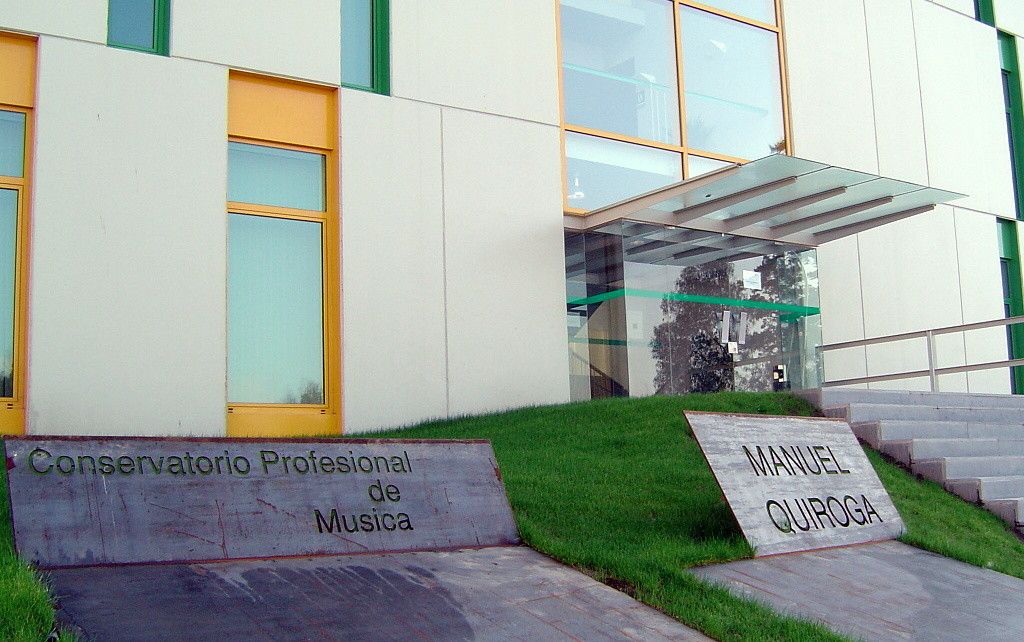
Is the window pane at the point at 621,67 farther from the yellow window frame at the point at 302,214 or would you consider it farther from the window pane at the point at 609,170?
the yellow window frame at the point at 302,214

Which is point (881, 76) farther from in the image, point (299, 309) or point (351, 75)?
point (299, 309)

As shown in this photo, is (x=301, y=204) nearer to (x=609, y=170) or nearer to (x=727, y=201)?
(x=609, y=170)

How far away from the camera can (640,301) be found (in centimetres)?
1446

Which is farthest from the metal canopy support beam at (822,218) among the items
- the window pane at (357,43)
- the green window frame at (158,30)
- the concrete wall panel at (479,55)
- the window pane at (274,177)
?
the green window frame at (158,30)

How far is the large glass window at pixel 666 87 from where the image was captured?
1552 centimetres

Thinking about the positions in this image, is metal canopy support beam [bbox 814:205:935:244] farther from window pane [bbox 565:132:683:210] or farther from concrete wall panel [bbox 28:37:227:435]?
concrete wall panel [bbox 28:37:227:435]

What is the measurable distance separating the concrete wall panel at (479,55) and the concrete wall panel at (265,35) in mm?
983

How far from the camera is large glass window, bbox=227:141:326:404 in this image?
1256 cm

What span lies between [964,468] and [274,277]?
8.35 metres

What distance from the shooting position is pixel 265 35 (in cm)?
1295

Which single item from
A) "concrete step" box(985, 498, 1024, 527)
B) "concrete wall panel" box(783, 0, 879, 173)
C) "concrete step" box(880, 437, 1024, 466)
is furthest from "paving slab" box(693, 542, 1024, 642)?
"concrete wall panel" box(783, 0, 879, 173)

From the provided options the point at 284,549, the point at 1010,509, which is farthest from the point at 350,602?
the point at 1010,509

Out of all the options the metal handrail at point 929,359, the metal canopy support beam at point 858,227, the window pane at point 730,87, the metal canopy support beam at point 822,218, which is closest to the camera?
the metal handrail at point 929,359

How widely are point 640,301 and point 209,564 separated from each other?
9.56 metres
